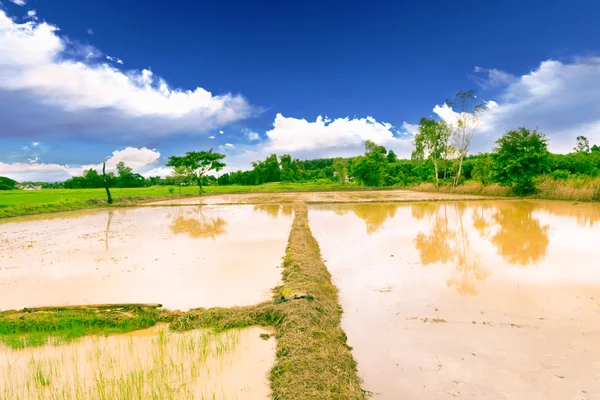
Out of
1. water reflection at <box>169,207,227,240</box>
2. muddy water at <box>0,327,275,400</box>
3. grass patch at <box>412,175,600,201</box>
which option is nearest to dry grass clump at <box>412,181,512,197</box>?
grass patch at <box>412,175,600,201</box>

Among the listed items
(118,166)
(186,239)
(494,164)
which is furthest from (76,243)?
(118,166)

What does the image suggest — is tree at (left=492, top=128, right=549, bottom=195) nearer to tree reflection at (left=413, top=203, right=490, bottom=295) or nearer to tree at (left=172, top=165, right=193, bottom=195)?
tree reflection at (left=413, top=203, right=490, bottom=295)

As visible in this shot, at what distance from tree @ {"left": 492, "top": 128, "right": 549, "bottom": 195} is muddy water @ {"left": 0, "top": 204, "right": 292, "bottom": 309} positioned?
19418mm

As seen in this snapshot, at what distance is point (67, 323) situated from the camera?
4656 mm

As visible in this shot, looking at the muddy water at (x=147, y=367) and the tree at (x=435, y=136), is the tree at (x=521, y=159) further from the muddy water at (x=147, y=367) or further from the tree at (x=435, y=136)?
the muddy water at (x=147, y=367)

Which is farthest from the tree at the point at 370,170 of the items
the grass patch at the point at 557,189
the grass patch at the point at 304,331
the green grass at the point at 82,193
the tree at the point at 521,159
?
the grass patch at the point at 304,331

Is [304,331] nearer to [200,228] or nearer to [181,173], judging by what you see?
[200,228]

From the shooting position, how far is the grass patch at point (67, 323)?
14.3 feet

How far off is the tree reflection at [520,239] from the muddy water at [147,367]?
687 centimetres

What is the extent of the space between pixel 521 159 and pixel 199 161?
98.3ft

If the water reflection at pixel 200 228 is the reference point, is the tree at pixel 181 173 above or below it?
above

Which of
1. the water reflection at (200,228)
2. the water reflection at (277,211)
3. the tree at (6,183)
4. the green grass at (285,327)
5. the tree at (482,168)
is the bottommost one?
the green grass at (285,327)

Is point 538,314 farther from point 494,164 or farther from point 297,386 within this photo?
point 494,164

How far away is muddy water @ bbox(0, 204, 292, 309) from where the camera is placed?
584 cm
